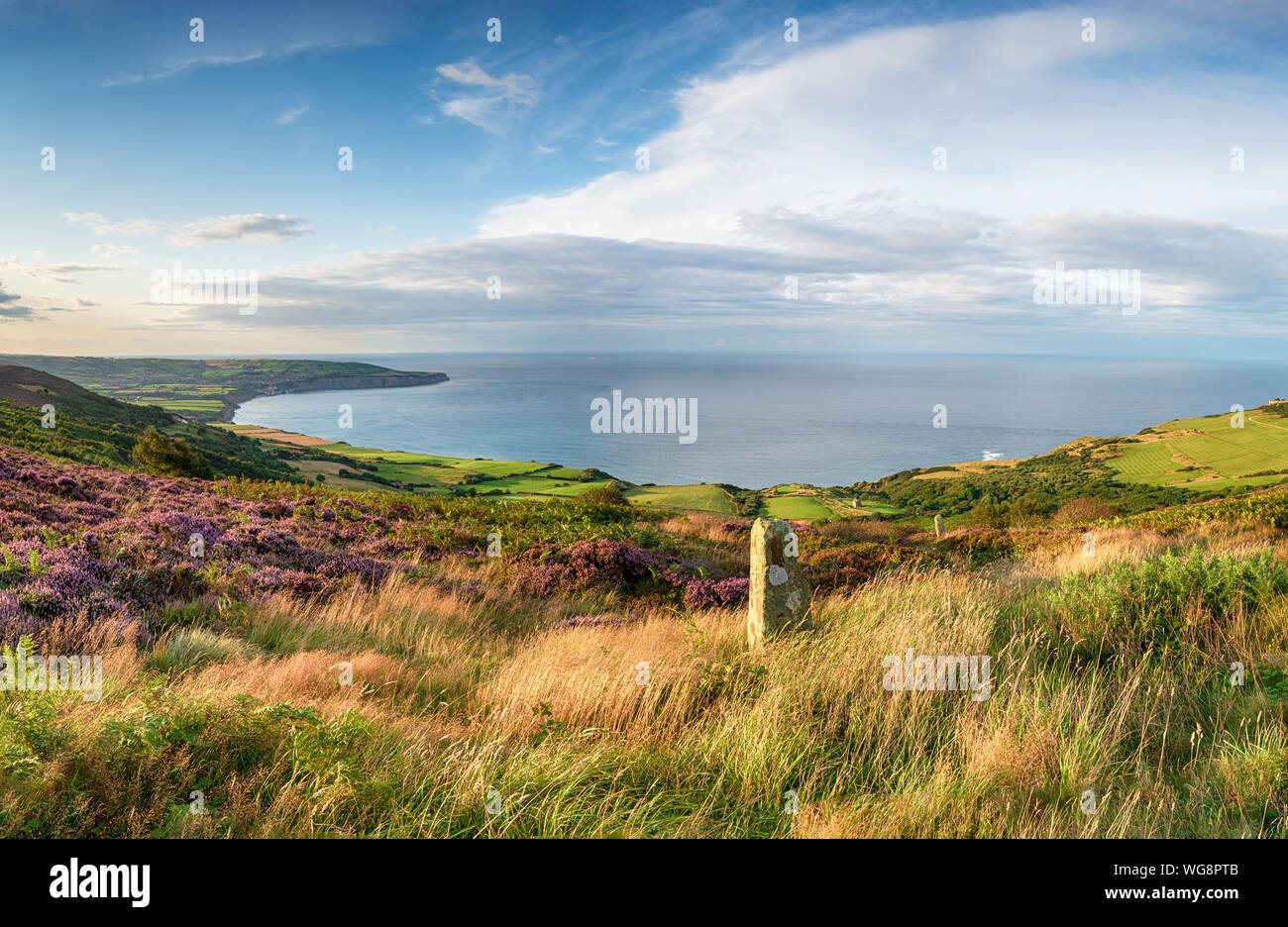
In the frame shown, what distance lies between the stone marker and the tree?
23372 mm

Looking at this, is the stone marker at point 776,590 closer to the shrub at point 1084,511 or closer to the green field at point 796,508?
the shrub at point 1084,511

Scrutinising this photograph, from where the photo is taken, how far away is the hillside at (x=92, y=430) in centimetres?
2328

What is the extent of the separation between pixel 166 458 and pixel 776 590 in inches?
987

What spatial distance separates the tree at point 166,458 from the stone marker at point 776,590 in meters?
23.4

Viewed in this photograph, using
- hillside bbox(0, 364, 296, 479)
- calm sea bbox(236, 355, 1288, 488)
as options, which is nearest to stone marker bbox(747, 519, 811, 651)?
hillside bbox(0, 364, 296, 479)

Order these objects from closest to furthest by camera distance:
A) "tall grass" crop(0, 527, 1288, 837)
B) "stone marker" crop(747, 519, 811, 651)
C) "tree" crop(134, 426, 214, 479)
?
"tall grass" crop(0, 527, 1288, 837)
"stone marker" crop(747, 519, 811, 651)
"tree" crop(134, 426, 214, 479)

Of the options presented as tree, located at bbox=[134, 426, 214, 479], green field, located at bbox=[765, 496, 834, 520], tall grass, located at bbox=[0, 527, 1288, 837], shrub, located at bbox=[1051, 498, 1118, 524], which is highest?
tree, located at bbox=[134, 426, 214, 479]

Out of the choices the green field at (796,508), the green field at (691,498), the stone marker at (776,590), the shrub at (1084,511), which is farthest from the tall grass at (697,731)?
the green field at (796,508)

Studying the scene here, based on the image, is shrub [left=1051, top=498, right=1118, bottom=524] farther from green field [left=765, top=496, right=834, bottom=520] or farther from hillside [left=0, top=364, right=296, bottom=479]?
hillside [left=0, top=364, right=296, bottom=479]

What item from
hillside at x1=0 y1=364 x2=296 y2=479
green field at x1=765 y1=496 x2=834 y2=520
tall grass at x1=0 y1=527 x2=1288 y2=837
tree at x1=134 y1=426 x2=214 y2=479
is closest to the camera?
tall grass at x1=0 y1=527 x2=1288 y2=837

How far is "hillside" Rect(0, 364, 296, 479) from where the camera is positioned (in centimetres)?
2328

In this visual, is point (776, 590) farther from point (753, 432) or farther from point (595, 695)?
point (753, 432)

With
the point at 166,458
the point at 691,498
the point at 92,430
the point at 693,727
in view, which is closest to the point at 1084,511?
the point at 691,498

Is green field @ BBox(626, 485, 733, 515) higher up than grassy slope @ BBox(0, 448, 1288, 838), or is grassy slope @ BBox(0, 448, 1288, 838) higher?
grassy slope @ BBox(0, 448, 1288, 838)
